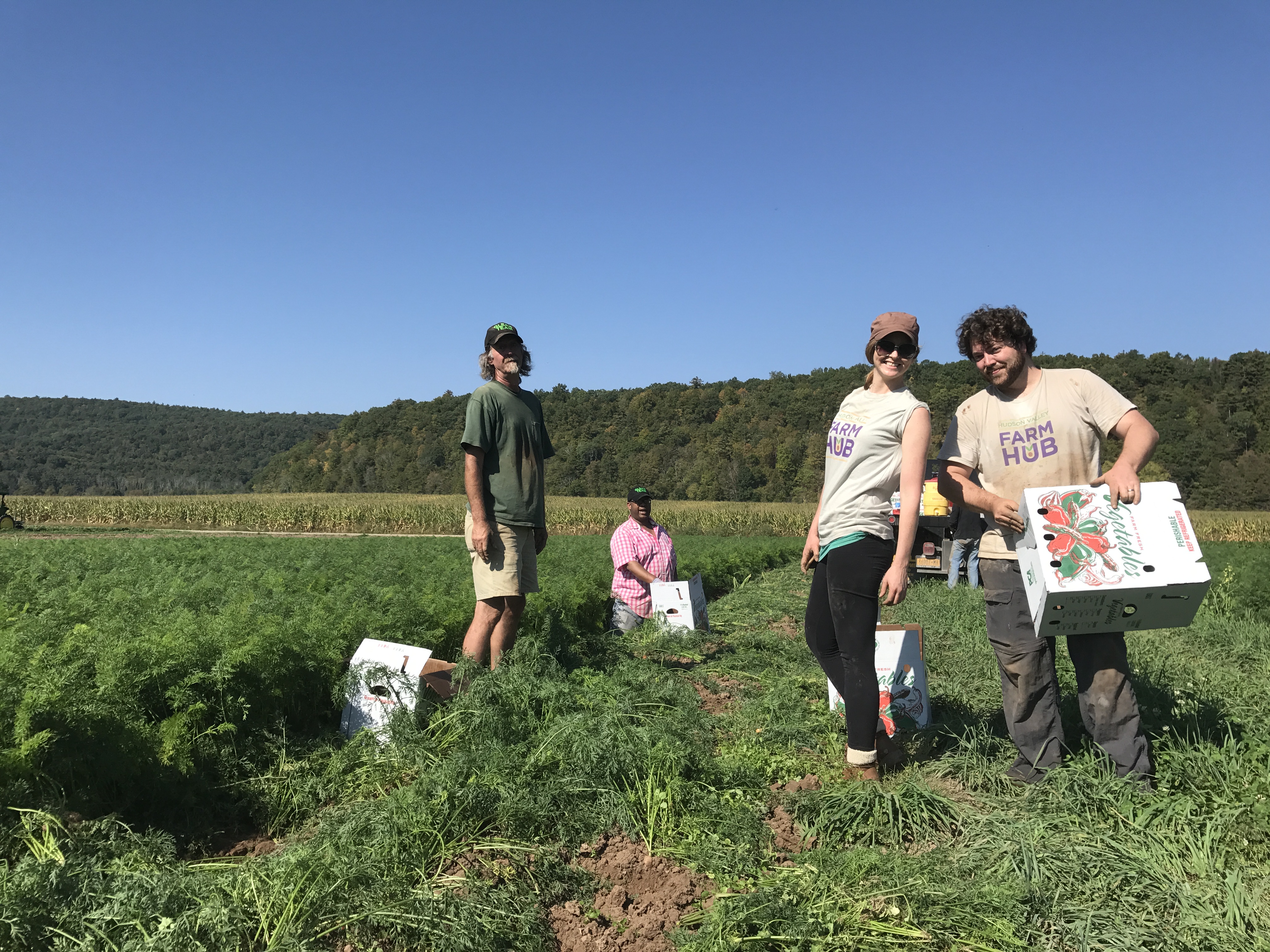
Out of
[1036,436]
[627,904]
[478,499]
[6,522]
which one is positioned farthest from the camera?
[6,522]

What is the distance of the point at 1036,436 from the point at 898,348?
75 cm

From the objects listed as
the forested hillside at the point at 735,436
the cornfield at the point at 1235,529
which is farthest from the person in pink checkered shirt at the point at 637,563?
the forested hillside at the point at 735,436

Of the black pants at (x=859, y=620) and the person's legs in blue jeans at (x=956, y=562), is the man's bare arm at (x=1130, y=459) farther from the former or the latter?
the person's legs in blue jeans at (x=956, y=562)

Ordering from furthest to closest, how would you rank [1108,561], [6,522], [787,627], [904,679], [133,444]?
[133,444] < [6,522] < [787,627] < [904,679] < [1108,561]

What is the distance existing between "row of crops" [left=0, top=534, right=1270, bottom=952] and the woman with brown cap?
44 cm

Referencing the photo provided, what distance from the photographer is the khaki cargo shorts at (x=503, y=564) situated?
493 centimetres

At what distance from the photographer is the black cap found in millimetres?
5137

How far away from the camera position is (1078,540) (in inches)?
133

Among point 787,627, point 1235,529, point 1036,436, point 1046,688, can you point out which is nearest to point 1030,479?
point 1036,436

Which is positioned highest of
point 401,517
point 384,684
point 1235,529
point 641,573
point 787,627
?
point 641,573

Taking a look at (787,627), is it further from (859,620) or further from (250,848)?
(250,848)

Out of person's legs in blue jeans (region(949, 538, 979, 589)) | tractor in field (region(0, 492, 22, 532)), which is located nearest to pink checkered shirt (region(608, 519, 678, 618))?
person's legs in blue jeans (region(949, 538, 979, 589))

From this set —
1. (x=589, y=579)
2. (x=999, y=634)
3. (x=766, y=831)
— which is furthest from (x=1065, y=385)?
(x=589, y=579)

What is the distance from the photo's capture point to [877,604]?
3721 mm
